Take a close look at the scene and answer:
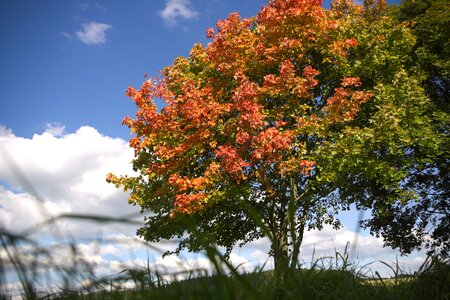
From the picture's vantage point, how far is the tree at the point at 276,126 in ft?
45.5

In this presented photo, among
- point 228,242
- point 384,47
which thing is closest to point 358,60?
point 384,47

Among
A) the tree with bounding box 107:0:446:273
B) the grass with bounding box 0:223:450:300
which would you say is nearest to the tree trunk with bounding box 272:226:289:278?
the grass with bounding box 0:223:450:300

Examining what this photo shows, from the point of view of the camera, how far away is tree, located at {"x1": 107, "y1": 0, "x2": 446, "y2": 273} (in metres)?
13.9

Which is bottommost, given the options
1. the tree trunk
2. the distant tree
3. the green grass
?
the green grass

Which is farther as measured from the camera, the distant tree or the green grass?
the distant tree

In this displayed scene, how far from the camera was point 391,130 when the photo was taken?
14.0m

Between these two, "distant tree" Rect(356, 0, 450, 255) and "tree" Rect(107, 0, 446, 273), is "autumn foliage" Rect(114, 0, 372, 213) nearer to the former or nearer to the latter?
"tree" Rect(107, 0, 446, 273)

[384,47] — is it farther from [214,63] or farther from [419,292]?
[419,292]

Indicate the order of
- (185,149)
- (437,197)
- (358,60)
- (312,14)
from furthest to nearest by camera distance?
(437,197) < (358,60) < (312,14) < (185,149)

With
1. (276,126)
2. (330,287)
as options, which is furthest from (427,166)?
(330,287)

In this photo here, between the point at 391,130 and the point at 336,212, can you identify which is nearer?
the point at 391,130

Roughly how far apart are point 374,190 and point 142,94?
1068 centimetres

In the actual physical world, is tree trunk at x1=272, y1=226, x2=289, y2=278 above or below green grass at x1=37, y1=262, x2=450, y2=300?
above

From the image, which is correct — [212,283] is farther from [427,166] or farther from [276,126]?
[427,166]
